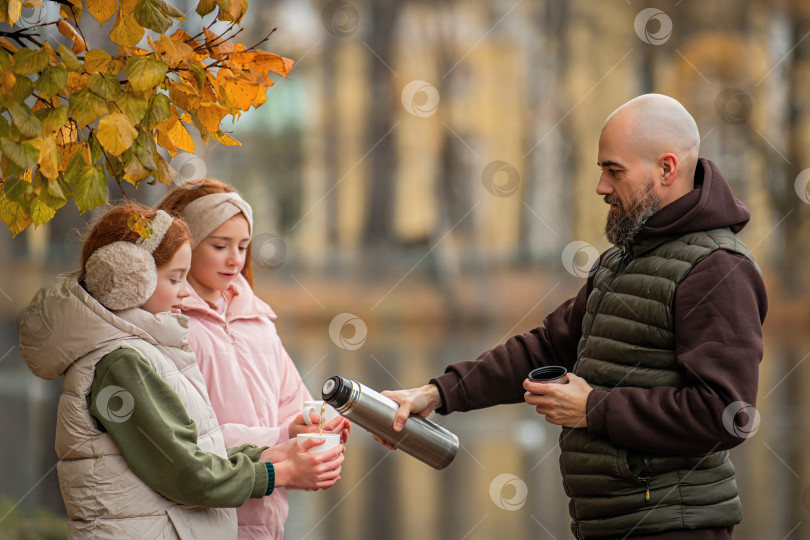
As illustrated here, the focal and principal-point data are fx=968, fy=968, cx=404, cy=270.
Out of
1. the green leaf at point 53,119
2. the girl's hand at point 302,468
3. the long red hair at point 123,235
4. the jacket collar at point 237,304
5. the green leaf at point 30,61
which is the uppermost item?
the green leaf at point 30,61

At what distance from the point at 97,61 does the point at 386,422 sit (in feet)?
4.24

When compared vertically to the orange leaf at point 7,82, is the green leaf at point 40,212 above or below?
below

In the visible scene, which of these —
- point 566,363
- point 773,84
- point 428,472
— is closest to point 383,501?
point 428,472

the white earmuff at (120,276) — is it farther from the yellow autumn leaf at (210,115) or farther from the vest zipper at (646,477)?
the vest zipper at (646,477)

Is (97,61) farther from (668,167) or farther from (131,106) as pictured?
A: (668,167)

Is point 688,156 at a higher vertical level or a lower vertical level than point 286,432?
higher

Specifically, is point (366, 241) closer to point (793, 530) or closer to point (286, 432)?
point (793, 530)

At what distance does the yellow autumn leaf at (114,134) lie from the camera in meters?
2.06

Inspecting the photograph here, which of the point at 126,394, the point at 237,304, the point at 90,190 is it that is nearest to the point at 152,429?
the point at 126,394

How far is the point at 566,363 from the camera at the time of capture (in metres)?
3.02

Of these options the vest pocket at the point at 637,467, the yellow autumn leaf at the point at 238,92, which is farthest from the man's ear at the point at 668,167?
the yellow autumn leaf at the point at 238,92

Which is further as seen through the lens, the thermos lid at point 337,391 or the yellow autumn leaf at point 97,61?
the thermos lid at point 337,391

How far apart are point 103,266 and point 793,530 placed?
5.09m

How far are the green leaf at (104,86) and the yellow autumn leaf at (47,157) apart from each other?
15 cm
